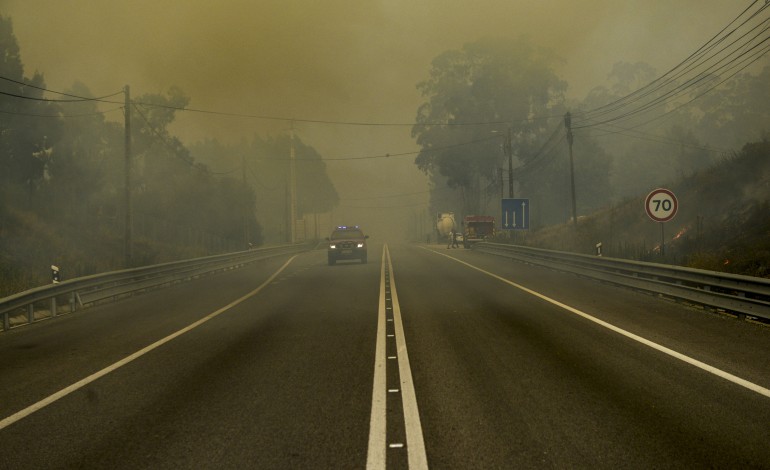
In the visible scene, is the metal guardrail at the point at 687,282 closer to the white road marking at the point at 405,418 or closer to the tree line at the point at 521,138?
the white road marking at the point at 405,418

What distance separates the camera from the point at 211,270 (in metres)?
28.6

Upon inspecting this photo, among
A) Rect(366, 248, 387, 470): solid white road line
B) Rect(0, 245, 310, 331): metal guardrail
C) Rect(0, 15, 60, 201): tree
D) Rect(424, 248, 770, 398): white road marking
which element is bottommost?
Rect(424, 248, 770, 398): white road marking

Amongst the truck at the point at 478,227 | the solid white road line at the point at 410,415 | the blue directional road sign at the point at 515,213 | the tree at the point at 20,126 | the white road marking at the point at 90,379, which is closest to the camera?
the solid white road line at the point at 410,415

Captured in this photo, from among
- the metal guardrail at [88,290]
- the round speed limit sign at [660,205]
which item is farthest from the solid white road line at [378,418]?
the round speed limit sign at [660,205]

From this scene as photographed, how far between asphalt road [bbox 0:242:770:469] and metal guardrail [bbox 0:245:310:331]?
2.40ft

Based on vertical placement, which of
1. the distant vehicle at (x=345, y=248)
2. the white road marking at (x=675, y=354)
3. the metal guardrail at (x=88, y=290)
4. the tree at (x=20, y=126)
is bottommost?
the white road marking at (x=675, y=354)

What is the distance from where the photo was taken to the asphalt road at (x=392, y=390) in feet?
15.6

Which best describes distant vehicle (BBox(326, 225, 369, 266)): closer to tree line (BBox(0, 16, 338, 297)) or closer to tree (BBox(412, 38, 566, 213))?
tree line (BBox(0, 16, 338, 297))

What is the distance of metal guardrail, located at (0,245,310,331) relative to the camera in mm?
13180

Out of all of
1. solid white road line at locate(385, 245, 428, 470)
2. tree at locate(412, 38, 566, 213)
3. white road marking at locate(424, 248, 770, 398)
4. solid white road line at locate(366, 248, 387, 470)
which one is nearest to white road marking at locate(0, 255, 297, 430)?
solid white road line at locate(366, 248, 387, 470)

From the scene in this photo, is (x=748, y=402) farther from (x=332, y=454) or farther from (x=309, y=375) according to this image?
(x=309, y=375)

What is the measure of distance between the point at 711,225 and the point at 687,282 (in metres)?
15.1

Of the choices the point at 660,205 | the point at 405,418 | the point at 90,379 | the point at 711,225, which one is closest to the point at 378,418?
the point at 405,418

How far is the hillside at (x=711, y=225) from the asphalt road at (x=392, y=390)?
5922 mm
